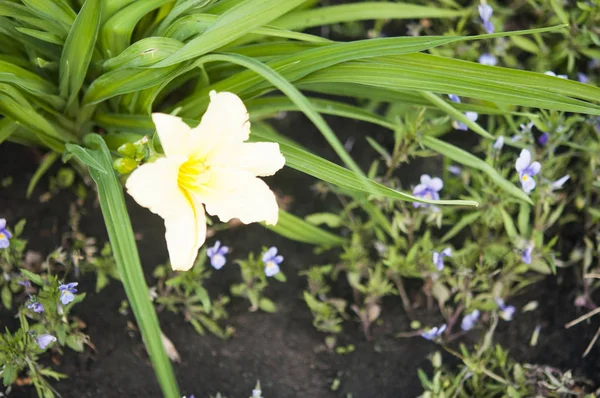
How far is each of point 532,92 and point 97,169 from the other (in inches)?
37.3

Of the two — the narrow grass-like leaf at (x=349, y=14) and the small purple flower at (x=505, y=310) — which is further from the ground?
the narrow grass-like leaf at (x=349, y=14)

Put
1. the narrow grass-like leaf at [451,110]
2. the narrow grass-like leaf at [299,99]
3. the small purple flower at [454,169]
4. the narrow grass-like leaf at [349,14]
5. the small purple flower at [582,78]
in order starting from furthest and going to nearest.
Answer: the small purple flower at [582,78] → the small purple flower at [454,169] → the narrow grass-like leaf at [349,14] → the narrow grass-like leaf at [451,110] → the narrow grass-like leaf at [299,99]

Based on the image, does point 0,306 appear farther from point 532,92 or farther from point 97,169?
point 532,92

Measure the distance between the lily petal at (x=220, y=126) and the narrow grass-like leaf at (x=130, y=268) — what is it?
Result: 0.26m

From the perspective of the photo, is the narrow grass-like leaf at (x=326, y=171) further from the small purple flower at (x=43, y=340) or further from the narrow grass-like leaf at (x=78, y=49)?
the small purple flower at (x=43, y=340)

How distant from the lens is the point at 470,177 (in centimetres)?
188

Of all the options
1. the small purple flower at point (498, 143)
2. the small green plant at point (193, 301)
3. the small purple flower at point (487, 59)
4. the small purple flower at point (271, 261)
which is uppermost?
the small purple flower at point (487, 59)

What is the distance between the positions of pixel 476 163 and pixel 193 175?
76 centimetres

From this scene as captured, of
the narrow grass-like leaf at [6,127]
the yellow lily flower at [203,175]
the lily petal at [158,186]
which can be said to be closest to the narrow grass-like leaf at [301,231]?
the yellow lily flower at [203,175]

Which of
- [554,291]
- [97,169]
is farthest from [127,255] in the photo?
[554,291]

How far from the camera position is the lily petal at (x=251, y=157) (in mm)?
1136

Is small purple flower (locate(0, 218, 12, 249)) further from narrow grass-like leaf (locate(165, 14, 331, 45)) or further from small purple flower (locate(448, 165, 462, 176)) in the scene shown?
small purple flower (locate(448, 165, 462, 176))

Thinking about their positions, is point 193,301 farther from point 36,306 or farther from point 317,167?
point 317,167

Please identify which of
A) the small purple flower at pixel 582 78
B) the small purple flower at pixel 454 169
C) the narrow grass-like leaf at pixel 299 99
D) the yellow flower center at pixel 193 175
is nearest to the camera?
the narrow grass-like leaf at pixel 299 99
